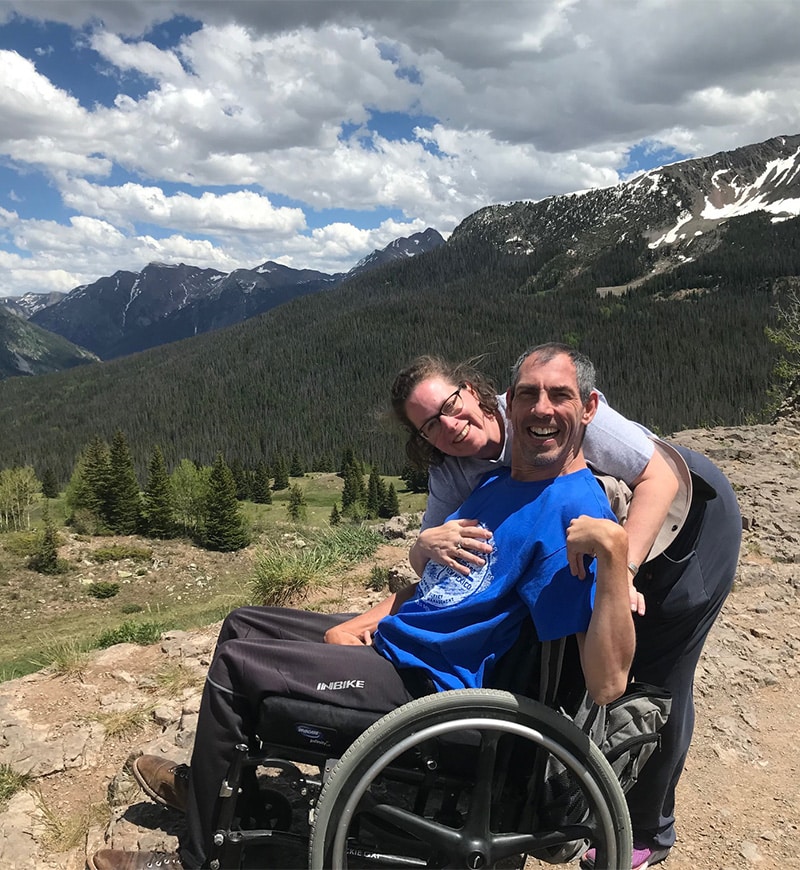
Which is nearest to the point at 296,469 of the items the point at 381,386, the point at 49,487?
the point at 49,487

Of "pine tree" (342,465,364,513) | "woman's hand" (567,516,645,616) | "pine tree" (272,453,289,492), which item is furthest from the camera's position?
"pine tree" (272,453,289,492)

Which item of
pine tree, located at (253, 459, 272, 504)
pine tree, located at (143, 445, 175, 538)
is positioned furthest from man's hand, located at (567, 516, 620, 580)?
pine tree, located at (253, 459, 272, 504)

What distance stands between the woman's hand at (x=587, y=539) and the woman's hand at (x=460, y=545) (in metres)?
0.39

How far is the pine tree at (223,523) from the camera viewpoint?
→ 47469 mm

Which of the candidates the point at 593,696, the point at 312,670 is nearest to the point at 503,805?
the point at 593,696

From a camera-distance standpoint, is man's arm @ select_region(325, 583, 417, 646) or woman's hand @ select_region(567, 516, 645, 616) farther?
man's arm @ select_region(325, 583, 417, 646)

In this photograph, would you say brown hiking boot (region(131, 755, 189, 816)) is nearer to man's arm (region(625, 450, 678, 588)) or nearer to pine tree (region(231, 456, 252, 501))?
man's arm (region(625, 450, 678, 588))

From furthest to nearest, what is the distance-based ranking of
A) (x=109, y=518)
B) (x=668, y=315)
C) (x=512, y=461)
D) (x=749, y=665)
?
1. (x=668, y=315)
2. (x=109, y=518)
3. (x=749, y=665)
4. (x=512, y=461)

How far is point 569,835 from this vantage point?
256 cm

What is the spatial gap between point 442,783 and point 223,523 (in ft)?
157

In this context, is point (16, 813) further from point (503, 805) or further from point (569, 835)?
point (569, 835)

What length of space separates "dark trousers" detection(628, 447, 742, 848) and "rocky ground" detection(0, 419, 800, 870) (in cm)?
43

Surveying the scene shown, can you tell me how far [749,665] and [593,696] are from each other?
3252 millimetres

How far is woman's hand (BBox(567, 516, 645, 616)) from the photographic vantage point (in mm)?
2205
